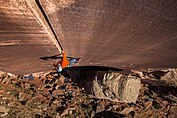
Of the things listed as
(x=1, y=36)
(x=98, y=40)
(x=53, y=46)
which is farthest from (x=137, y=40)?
(x=1, y=36)

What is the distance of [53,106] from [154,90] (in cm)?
349

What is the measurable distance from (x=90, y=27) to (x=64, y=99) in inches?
168

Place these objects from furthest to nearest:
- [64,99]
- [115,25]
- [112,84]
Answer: [64,99], [112,84], [115,25]

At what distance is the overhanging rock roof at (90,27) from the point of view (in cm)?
181

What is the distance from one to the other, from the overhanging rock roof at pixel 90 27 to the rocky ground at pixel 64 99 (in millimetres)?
2193

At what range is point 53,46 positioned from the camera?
309 centimetres

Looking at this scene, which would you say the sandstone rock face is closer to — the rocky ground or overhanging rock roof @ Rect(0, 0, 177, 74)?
the rocky ground

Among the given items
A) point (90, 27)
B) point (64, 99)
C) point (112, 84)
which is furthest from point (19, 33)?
point (64, 99)

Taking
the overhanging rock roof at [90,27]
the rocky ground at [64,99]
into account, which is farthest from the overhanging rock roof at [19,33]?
the rocky ground at [64,99]

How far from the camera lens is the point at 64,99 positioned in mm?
6332

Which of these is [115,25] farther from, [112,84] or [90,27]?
[112,84]

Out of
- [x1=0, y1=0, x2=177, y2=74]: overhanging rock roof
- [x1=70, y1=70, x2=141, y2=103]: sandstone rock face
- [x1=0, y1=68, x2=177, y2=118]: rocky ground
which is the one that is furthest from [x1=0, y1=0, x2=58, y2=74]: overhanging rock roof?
[x1=70, y1=70, x2=141, y2=103]: sandstone rock face

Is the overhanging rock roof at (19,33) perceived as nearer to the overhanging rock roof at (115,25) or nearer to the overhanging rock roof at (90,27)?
the overhanging rock roof at (90,27)

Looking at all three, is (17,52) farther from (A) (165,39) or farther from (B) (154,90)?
(B) (154,90)
